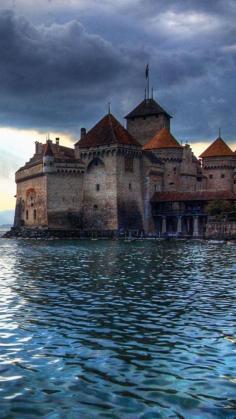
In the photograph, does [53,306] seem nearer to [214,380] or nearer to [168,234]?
[214,380]

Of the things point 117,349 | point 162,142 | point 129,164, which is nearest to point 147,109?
point 162,142

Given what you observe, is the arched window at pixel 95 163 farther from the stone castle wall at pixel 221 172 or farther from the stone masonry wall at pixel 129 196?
the stone castle wall at pixel 221 172

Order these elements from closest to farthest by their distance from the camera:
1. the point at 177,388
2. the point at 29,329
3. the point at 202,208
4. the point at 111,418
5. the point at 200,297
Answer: the point at 111,418 < the point at 177,388 < the point at 29,329 < the point at 200,297 < the point at 202,208

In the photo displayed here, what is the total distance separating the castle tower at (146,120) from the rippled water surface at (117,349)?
5878 cm

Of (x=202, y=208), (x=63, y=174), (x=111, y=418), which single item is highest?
(x=63, y=174)

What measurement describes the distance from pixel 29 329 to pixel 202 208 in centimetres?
5302

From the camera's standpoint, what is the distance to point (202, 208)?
6306cm

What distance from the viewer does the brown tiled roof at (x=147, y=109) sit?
7719cm

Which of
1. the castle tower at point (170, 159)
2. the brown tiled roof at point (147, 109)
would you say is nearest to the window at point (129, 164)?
the castle tower at point (170, 159)

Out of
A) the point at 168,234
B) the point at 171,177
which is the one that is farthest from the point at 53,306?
the point at 171,177

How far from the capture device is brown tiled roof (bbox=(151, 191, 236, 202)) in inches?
2386

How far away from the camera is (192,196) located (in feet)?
206

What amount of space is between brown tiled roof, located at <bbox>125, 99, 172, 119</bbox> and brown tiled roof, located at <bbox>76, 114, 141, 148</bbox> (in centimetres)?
1350

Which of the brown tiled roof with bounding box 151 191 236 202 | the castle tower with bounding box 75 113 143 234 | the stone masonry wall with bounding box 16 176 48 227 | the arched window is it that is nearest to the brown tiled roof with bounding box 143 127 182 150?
the castle tower with bounding box 75 113 143 234
